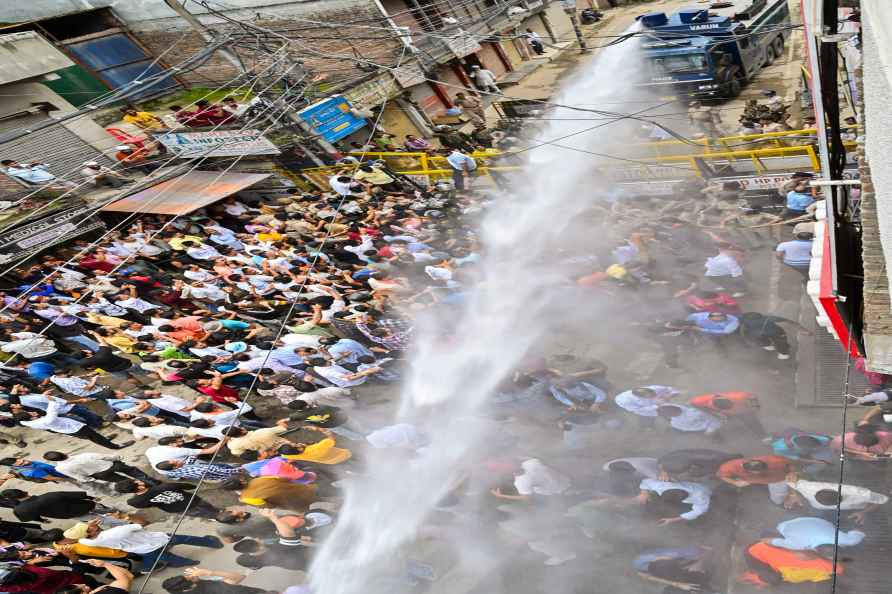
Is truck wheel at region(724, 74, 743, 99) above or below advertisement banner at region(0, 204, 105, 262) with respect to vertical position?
below

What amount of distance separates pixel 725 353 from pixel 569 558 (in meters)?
2.80

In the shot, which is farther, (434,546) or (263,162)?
(263,162)

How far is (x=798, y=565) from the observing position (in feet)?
16.1

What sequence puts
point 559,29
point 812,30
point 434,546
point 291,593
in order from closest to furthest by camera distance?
point 812,30, point 291,593, point 434,546, point 559,29

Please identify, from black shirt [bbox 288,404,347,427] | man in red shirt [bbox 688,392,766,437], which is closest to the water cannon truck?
man in red shirt [bbox 688,392,766,437]

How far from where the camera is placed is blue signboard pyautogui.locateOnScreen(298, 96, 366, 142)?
14773mm

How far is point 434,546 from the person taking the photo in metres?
6.02

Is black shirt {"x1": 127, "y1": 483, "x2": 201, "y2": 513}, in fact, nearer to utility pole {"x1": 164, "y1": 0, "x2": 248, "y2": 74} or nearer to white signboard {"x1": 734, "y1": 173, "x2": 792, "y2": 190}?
utility pole {"x1": 164, "y1": 0, "x2": 248, "y2": 74}

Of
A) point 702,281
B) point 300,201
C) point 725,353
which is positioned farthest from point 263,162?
point 725,353

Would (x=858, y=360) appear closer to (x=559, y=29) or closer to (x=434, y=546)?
(x=434, y=546)

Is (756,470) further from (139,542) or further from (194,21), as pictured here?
(194,21)

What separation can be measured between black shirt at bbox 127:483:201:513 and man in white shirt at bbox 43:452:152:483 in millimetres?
360

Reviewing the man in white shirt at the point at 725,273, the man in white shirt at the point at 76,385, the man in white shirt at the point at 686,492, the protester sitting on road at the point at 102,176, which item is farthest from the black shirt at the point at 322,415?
the protester sitting on road at the point at 102,176

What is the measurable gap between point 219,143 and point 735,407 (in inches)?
441
